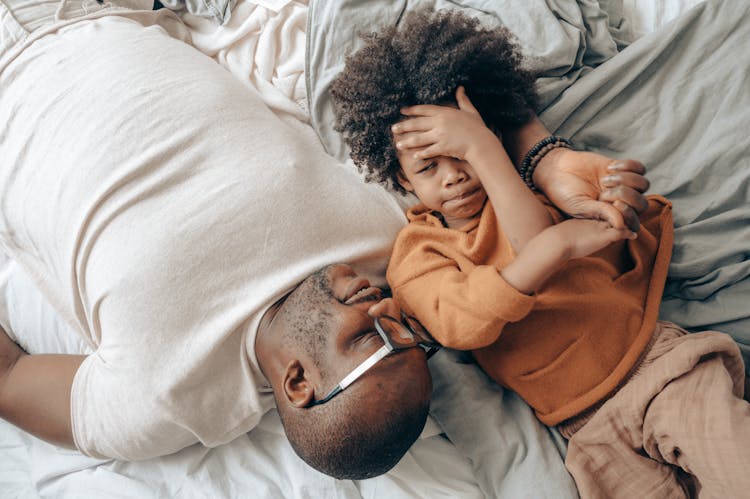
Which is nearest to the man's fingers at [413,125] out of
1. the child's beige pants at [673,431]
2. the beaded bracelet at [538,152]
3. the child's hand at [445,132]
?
the child's hand at [445,132]

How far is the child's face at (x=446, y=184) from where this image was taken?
97cm

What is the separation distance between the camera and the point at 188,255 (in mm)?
939

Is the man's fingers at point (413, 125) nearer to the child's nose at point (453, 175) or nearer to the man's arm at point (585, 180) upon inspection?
the child's nose at point (453, 175)

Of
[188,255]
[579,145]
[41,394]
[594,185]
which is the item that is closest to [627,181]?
[594,185]

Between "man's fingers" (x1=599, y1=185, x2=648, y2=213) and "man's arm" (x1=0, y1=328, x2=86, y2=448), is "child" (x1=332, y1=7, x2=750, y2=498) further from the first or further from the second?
"man's arm" (x1=0, y1=328, x2=86, y2=448)

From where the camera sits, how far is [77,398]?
0.99 m

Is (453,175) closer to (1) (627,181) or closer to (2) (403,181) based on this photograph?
(2) (403,181)

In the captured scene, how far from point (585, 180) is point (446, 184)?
0.92ft

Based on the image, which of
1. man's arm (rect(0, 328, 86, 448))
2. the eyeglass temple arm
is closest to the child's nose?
the eyeglass temple arm

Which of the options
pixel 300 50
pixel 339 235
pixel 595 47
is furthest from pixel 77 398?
pixel 595 47

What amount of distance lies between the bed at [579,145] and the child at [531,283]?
0.31 ft

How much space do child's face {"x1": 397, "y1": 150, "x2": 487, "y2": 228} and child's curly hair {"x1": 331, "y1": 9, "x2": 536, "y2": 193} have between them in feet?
0.28

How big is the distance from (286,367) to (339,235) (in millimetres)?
278

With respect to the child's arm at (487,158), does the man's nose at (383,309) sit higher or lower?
lower
